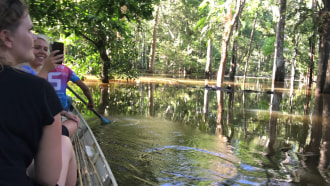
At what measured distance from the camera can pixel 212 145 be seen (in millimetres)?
6688

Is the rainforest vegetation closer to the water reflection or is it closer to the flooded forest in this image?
the flooded forest

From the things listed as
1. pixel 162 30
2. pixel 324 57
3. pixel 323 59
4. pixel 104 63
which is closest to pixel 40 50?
pixel 104 63

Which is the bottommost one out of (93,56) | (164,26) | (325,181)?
(325,181)

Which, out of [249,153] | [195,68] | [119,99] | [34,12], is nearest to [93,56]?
[119,99]

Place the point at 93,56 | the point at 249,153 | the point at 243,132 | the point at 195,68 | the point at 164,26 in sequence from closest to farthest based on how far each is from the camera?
the point at 249,153, the point at 243,132, the point at 93,56, the point at 195,68, the point at 164,26

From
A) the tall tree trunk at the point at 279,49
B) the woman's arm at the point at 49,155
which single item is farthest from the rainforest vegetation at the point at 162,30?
the woman's arm at the point at 49,155

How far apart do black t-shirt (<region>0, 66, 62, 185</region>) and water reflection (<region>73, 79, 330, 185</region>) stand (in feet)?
10.9

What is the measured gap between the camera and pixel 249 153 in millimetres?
6188

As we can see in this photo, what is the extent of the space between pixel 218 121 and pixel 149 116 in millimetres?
2169

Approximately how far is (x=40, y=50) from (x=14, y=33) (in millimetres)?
1662

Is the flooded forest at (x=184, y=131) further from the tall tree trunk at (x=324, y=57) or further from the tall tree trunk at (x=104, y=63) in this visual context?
the tall tree trunk at (x=324, y=57)

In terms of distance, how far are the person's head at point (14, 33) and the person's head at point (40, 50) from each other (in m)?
1.56

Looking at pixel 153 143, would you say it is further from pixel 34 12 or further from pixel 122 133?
pixel 34 12

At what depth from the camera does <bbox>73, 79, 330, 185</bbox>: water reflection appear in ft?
16.0
